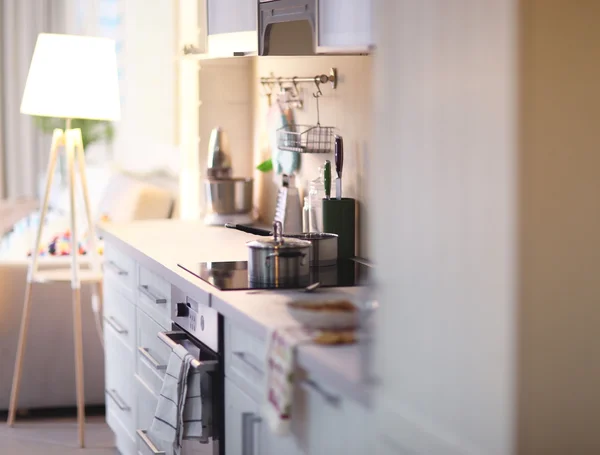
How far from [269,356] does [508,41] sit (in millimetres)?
887

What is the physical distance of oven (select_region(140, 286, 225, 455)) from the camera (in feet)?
7.72

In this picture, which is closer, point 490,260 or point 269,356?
point 490,260

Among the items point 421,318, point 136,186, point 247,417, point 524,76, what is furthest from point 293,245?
point 136,186

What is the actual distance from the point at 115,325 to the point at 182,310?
1.14 m

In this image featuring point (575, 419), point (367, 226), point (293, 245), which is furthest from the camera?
point (367, 226)

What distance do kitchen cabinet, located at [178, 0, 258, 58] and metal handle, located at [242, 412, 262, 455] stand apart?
136 centimetres

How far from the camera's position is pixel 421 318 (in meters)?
1.40

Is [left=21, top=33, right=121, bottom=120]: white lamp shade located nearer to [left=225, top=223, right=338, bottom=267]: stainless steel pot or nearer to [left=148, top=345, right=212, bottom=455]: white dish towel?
[left=225, top=223, right=338, bottom=267]: stainless steel pot

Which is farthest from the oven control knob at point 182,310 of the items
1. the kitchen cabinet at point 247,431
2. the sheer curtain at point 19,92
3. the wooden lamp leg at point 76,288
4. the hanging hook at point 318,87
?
the sheer curtain at point 19,92

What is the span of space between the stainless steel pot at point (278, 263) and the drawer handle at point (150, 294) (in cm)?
53

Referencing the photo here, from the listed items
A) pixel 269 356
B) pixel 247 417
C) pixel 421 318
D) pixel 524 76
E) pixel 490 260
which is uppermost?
pixel 524 76

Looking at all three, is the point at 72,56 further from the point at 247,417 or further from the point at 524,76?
the point at 524,76

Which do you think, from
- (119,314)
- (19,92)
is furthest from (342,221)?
(19,92)

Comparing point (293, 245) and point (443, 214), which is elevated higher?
point (443, 214)
